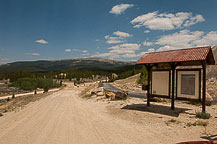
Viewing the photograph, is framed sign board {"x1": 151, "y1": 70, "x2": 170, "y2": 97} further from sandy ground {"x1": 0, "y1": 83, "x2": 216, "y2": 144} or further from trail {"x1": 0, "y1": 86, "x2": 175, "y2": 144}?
trail {"x1": 0, "y1": 86, "x2": 175, "y2": 144}

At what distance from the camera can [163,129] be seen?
27.2ft

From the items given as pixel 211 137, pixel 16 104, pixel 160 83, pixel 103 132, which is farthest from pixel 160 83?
pixel 16 104

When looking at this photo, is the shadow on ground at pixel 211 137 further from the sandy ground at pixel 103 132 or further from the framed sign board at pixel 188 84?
the framed sign board at pixel 188 84

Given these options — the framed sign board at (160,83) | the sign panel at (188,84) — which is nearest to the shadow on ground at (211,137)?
the sign panel at (188,84)

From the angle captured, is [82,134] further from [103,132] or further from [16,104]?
[16,104]

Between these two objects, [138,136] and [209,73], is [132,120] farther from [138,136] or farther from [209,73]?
[209,73]

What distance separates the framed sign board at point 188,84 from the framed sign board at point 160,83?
2.88ft

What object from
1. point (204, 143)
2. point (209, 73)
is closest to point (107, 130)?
point (204, 143)

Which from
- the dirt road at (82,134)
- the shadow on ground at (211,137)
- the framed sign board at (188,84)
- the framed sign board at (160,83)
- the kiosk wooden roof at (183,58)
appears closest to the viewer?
the shadow on ground at (211,137)

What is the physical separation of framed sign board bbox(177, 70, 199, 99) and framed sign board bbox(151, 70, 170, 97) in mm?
877

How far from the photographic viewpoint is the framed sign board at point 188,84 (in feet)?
36.5

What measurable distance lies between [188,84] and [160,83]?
2.10m

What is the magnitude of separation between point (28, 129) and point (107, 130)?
4.57 metres

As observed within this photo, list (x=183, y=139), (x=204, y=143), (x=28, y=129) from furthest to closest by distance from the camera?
(x=28, y=129) → (x=183, y=139) → (x=204, y=143)
